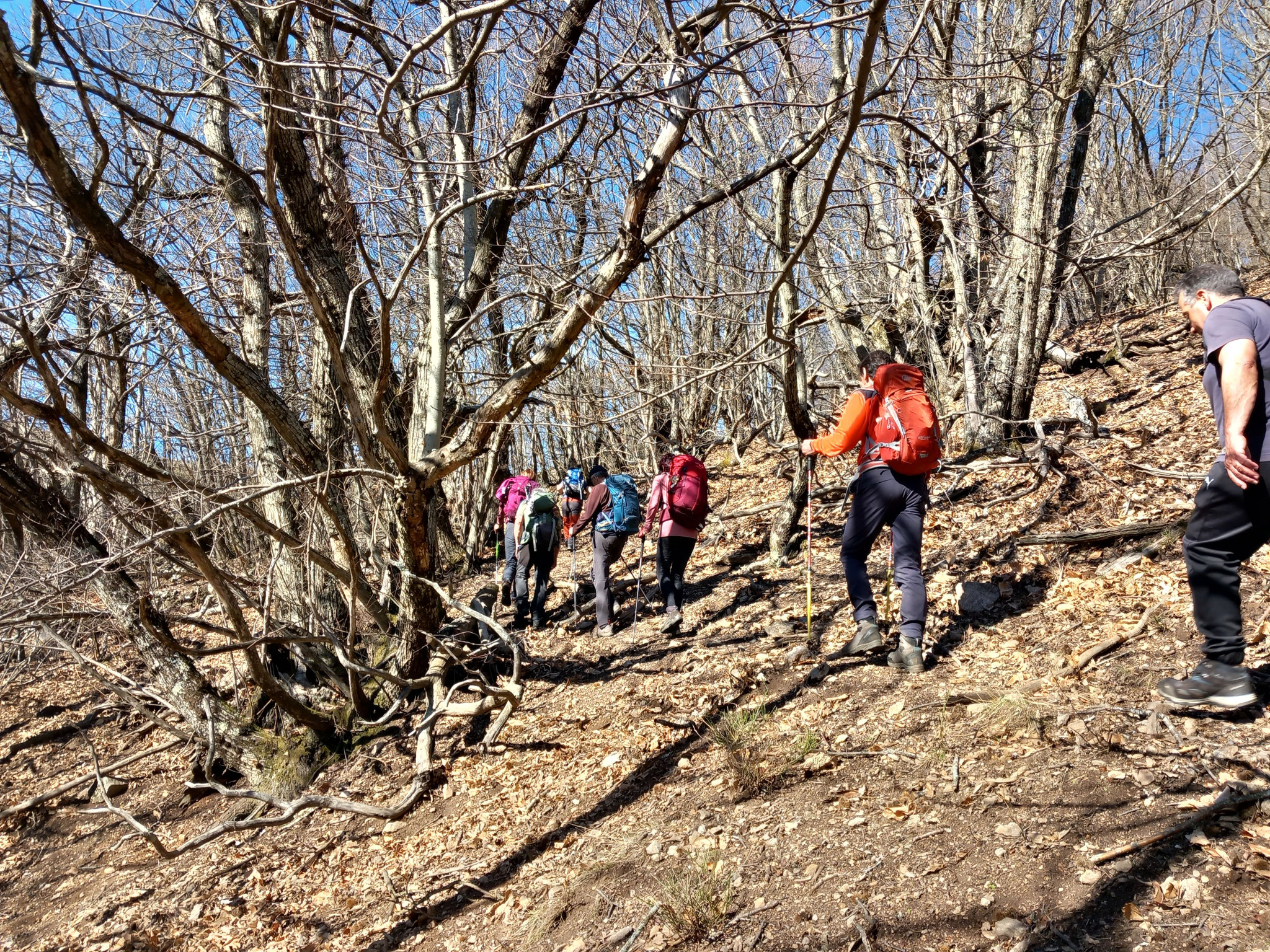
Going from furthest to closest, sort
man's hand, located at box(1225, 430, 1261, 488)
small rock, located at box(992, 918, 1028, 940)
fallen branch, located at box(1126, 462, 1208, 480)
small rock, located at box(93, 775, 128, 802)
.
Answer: small rock, located at box(93, 775, 128, 802) < fallen branch, located at box(1126, 462, 1208, 480) < man's hand, located at box(1225, 430, 1261, 488) < small rock, located at box(992, 918, 1028, 940)

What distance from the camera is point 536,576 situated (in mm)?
8305

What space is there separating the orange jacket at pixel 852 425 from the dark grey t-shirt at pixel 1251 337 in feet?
5.84

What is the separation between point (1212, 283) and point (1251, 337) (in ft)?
1.20

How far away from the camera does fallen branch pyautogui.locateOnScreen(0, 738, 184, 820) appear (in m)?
6.64

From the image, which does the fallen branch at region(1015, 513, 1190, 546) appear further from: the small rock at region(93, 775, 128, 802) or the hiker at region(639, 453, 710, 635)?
the small rock at region(93, 775, 128, 802)

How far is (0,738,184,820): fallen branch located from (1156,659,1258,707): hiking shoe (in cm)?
739

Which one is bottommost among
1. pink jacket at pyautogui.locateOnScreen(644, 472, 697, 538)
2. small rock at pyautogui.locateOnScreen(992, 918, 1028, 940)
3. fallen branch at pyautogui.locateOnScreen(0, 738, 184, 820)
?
fallen branch at pyautogui.locateOnScreen(0, 738, 184, 820)

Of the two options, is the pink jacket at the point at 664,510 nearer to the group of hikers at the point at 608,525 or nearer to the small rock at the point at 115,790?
the group of hikers at the point at 608,525

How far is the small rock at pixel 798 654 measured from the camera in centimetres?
577

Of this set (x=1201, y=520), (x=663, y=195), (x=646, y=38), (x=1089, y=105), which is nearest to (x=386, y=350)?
(x=646, y=38)

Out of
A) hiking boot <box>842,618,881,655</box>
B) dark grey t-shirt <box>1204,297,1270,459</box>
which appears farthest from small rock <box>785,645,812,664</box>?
dark grey t-shirt <box>1204,297,1270,459</box>

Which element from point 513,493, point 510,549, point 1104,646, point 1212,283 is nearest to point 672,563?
point 510,549

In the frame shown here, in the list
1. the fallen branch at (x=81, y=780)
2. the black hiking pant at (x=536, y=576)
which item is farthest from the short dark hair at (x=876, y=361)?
the fallen branch at (x=81, y=780)

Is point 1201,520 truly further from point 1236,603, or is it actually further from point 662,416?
point 662,416
